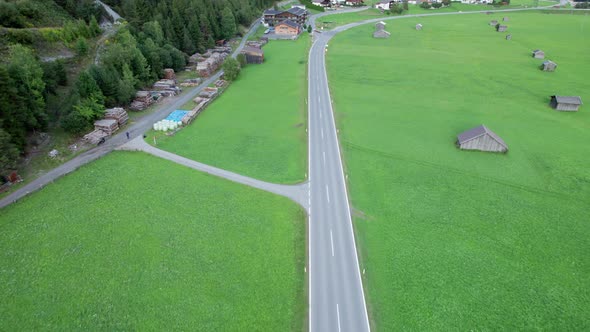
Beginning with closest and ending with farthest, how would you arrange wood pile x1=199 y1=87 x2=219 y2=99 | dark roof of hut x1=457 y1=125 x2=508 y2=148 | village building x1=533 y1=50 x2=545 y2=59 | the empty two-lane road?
the empty two-lane road → dark roof of hut x1=457 y1=125 x2=508 y2=148 → wood pile x1=199 y1=87 x2=219 y2=99 → village building x1=533 y1=50 x2=545 y2=59

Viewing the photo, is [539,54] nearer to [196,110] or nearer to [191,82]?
[191,82]

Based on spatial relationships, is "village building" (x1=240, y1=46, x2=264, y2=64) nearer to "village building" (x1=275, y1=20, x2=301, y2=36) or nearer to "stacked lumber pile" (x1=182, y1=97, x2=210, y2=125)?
"stacked lumber pile" (x1=182, y1=97, x2=210, y2=125)

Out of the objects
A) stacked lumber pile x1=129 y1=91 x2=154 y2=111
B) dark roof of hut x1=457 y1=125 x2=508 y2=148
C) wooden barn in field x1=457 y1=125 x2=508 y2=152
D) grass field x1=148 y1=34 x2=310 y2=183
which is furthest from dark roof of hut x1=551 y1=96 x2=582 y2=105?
stacked lumber pile x1=129 y1=91 x2=154 y2=111

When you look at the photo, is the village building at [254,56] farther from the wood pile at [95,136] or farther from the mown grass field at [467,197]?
the wood pile at [95,136]

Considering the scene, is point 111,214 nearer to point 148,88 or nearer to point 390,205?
point 390,205

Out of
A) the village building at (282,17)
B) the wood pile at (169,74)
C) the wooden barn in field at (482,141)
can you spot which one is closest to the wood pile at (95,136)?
the wood pile at (169,74)

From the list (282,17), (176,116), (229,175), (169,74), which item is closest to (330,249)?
(229,175)
